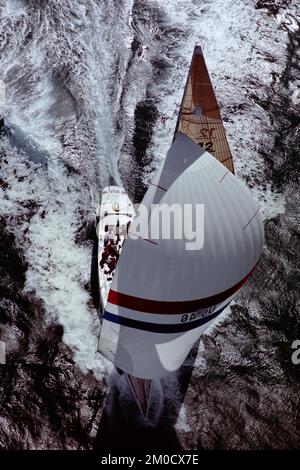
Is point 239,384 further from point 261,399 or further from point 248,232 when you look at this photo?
point 248,232

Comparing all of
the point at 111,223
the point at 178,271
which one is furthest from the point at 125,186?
the point at 178,271

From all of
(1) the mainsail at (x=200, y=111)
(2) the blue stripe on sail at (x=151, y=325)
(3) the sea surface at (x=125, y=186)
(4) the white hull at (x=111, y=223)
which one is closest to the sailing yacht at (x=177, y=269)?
(2) the blue stripe on sail at (x=151, y=325)

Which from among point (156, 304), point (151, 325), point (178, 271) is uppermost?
point (178, 271)

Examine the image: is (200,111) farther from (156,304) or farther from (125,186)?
(125,186)

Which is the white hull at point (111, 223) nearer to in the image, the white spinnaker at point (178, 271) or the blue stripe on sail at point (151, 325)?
the white spinnaker at point (178, 271)

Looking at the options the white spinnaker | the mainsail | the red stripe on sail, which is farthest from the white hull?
the red stripe on sail

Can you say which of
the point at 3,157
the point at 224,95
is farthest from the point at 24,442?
the point at 224,95
